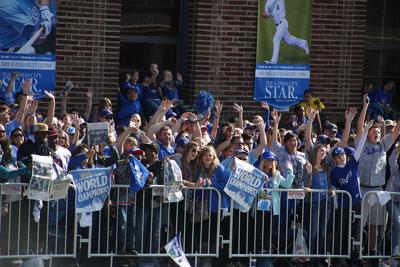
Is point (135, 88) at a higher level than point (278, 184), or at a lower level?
higher

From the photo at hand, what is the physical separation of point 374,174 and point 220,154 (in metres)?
2.03

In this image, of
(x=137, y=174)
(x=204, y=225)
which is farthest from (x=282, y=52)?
(x=137, y=174)

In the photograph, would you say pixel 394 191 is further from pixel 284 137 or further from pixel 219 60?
A: pixel 219 60

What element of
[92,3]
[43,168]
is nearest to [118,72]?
[92,3]

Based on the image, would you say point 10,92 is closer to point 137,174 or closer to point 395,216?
point 137,174

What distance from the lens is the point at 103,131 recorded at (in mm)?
12453

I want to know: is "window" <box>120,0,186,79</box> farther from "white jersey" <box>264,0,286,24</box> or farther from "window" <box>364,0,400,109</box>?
"window" <box>364,0,400,109</box>

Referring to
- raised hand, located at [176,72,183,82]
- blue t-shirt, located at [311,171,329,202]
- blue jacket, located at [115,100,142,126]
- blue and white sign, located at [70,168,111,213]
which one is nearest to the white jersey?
raised hand, located at [176,72,183,82]

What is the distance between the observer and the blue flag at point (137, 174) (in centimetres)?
1247

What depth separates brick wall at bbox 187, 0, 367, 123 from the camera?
17.1 meters

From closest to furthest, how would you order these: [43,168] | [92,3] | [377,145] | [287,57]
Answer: [43,168] → [377,145] → [92,3] → [287,57]

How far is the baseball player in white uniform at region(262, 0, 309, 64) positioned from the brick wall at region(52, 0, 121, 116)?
2.46 meters

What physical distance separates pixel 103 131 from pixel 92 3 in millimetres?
4418

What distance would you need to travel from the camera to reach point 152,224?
12820 millimetres
